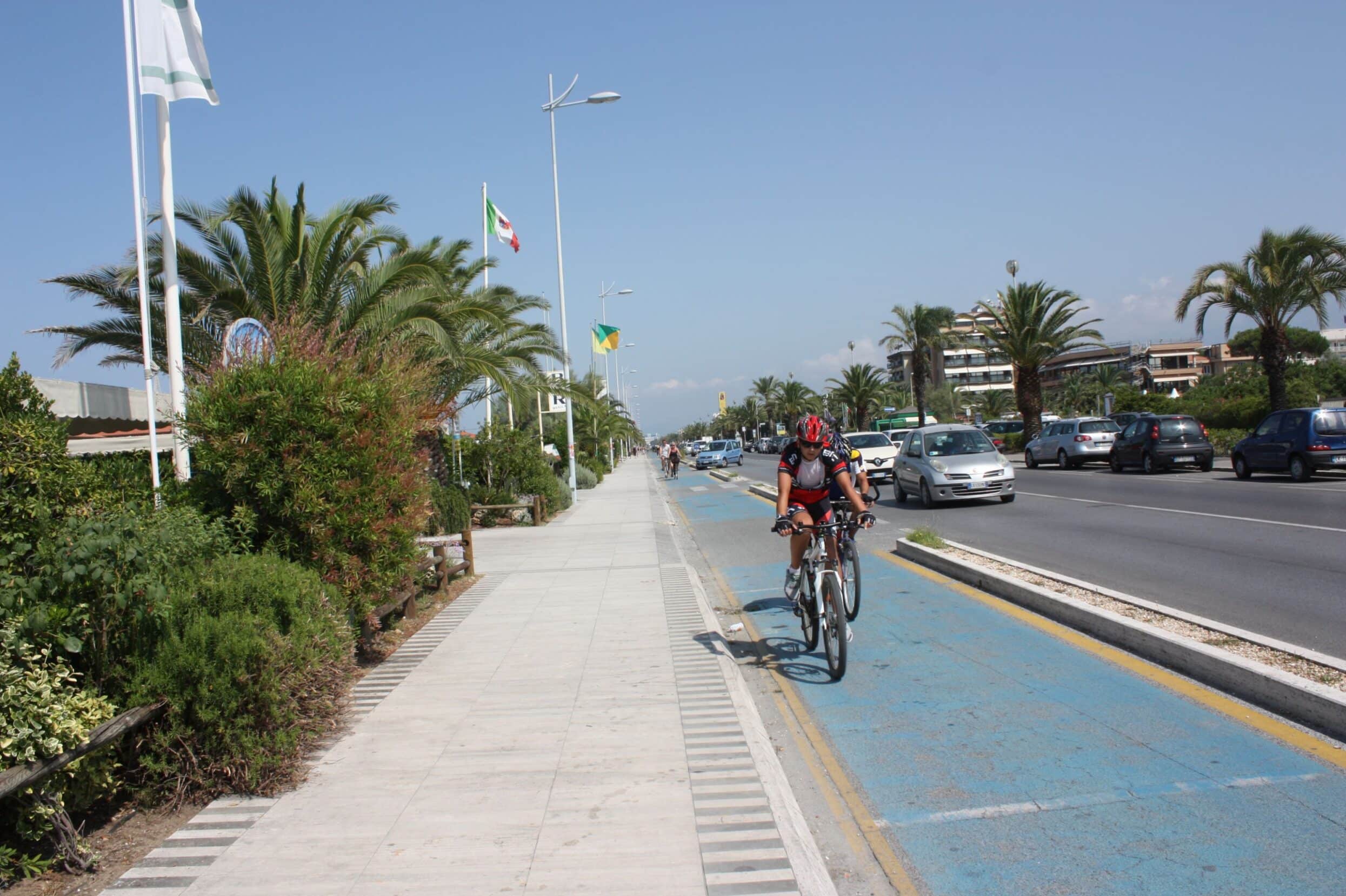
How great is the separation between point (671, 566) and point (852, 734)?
755cm

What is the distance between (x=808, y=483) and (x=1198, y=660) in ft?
9.84

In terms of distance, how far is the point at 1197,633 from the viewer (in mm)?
Answer: 7055

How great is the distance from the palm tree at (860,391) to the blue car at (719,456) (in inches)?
446

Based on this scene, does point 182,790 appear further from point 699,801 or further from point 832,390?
point 832,390

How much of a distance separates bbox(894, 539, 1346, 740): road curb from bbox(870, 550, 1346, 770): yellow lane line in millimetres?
75

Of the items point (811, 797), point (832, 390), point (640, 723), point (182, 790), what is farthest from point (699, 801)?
point (832, 390)

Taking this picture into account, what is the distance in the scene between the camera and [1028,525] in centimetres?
1592

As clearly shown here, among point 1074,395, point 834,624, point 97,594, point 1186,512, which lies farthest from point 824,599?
point 1074,395

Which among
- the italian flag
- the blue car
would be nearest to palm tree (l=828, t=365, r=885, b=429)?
the blue car

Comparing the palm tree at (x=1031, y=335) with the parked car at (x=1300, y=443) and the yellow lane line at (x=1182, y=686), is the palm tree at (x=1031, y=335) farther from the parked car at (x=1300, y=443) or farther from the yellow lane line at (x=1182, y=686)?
the yellow lane line at (x=1182, y=686)

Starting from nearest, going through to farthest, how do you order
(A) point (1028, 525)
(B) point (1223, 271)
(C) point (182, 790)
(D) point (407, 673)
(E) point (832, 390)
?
(C) point (182, 790) < (D) point (407, 673) < (A) point (1028, 525) < (B) point (1223, 271) < (E) point (832, 390)

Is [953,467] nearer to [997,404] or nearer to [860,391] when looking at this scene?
[860,391]

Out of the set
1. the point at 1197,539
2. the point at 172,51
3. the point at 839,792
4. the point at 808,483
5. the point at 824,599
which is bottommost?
the point at 839,792

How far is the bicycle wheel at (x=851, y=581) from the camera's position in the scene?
26.7 ft
